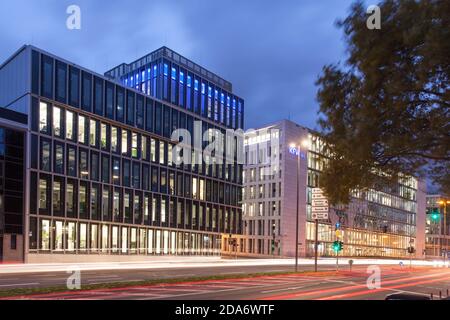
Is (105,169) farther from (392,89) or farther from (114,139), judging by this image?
(392,89)

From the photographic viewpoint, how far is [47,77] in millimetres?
49156

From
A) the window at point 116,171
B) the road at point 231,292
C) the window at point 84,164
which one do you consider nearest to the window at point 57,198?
the window at point 84,164

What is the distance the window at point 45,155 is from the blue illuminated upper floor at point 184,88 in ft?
70.2

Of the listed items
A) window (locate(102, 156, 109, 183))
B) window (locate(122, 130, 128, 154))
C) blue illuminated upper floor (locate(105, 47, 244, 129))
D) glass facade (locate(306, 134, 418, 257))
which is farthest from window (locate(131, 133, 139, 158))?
glass facade (locate(306, 134, 418, 257))

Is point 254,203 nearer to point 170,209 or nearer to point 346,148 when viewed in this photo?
point 170,209

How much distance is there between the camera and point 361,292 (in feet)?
75.8

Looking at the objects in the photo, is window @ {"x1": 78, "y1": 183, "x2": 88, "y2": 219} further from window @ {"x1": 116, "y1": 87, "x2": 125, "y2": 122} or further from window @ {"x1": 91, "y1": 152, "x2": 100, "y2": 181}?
window @ {"x1": 116, "y1": 87, "x2": 125, "y2": 122}

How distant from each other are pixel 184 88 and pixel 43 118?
2745cm

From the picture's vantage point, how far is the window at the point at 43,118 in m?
48.3

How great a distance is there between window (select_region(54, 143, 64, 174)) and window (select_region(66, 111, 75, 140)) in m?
1.63

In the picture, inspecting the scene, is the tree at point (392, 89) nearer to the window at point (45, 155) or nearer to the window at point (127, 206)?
the window at point (45, 155)

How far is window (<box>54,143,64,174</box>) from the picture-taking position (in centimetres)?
4978

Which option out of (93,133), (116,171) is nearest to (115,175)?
(116,171)
